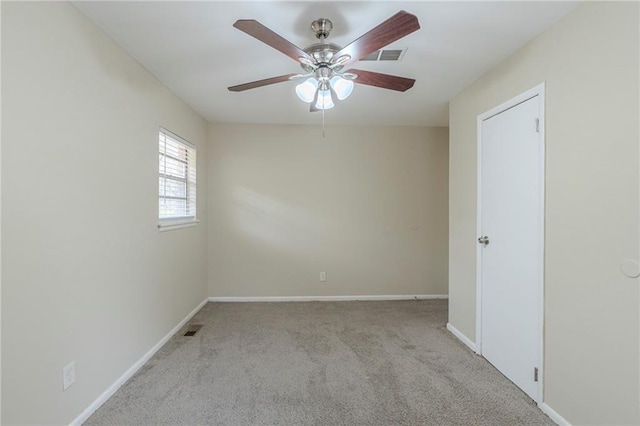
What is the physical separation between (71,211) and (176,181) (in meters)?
1.54

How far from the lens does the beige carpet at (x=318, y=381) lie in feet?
5.79

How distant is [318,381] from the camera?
2111 millimetres

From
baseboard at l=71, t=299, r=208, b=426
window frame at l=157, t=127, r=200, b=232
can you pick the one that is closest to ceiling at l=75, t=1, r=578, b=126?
window frame at l=157, t=127, r=200, b=232

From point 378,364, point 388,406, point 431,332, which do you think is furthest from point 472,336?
point 388,406

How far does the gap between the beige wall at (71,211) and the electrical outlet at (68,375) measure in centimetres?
3

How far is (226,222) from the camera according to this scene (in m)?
3.96

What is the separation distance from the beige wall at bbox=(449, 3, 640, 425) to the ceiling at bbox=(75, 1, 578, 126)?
0.93 feet

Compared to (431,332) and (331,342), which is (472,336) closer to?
(431,332)

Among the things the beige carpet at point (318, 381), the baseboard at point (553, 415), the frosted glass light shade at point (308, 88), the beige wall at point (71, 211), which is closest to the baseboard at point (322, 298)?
the beige carpet at point (318, 381)

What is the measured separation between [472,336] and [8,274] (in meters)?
3.20

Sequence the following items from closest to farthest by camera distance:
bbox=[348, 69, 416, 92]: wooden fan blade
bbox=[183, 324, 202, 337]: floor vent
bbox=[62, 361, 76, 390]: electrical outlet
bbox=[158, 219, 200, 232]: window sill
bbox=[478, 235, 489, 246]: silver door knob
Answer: bbox=[62, 361, 76, 390]: electrical outlet, bbox=[348, 69, 416, 92]: wooden fan blade, bbox=[478, 235, 489, 246]: silver door knob, bbox=[158, 219, 200, 232]: window sill, bbox=[183, 324, 202, 337]: floor vent

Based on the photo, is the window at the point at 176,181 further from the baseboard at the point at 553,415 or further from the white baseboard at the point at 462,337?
the baseboard at the point at 553,415

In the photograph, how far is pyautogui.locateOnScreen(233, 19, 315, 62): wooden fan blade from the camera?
4.15 feet

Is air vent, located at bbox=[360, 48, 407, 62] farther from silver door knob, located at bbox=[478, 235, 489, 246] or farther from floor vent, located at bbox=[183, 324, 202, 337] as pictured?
floor vent, located at bbox=[183, 324, 202, 337]
